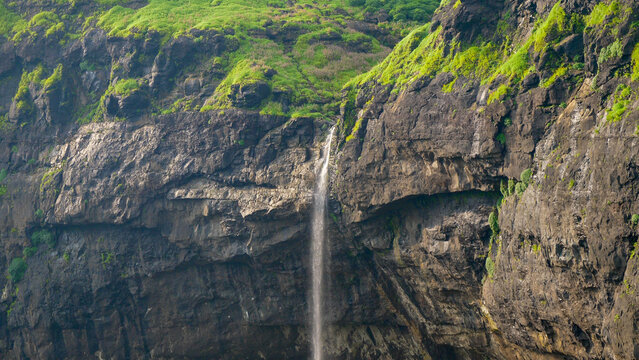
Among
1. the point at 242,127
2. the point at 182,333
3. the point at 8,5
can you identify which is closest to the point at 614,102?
the point at 242,127

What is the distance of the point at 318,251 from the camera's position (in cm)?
4038

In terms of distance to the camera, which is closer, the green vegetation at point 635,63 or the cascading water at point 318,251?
the green vegetation at point 635,63

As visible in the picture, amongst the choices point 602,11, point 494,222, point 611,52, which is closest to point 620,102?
point 611,52

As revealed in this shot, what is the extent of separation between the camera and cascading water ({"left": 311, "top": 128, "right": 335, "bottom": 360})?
39281 mm

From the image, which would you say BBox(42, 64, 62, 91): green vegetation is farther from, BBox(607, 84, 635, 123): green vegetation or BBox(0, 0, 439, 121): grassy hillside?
BBox(607, 84, 635, 123): green vegetation

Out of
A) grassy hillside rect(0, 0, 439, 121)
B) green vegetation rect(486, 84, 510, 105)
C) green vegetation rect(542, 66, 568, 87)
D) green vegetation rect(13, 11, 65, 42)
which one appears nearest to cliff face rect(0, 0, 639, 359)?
green vegetation rect(542, 66, 568, 87)

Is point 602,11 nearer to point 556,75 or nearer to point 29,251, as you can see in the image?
point 556,75

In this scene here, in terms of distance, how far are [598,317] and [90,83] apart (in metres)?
47.2

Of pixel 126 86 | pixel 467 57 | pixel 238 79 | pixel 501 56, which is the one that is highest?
pixel 126 86

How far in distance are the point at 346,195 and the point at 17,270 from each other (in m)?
30.8

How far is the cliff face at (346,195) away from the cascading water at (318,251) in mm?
723

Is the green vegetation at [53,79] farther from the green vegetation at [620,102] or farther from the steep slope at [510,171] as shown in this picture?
the green vegetation at [620,102]

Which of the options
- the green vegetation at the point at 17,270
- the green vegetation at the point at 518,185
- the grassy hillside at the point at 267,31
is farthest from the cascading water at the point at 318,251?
the green vegetation at the point at 17,270

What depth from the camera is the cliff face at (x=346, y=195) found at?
80.6 ft
